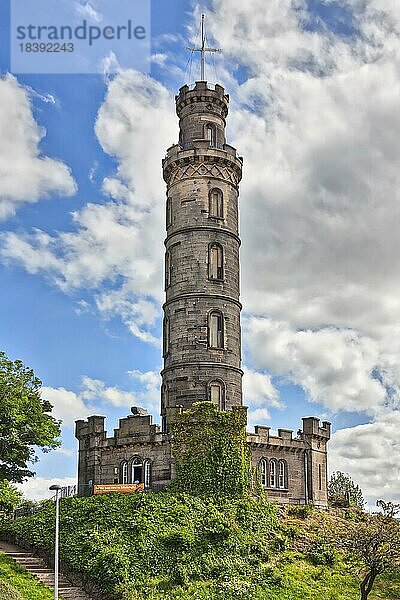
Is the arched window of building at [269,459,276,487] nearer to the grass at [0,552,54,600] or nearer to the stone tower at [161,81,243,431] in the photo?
the stone tower at [161,81,243,431]

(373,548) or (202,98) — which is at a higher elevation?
(202,98)

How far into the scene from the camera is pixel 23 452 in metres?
38.5

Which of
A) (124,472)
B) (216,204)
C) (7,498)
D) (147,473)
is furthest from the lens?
(216,204)

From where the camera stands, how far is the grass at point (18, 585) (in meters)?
30.3

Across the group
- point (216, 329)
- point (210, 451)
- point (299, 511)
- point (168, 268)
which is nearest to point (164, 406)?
point (216, 329)

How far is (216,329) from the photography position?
46.5 m

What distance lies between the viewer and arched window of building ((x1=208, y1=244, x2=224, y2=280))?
47.1 metres

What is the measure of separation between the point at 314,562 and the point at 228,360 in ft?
40.1

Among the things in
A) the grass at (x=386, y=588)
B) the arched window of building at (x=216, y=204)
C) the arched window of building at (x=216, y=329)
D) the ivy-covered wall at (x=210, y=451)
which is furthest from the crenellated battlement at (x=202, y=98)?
the grass at (x=386, y=588)

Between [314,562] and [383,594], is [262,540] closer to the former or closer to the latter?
[314,562]

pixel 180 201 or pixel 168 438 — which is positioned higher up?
pixel 180 201

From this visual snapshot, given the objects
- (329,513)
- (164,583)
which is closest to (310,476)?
(329,513)

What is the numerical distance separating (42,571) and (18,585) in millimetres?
2712

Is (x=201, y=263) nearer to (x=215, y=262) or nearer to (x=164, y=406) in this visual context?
Result: (x=215, y=262)
